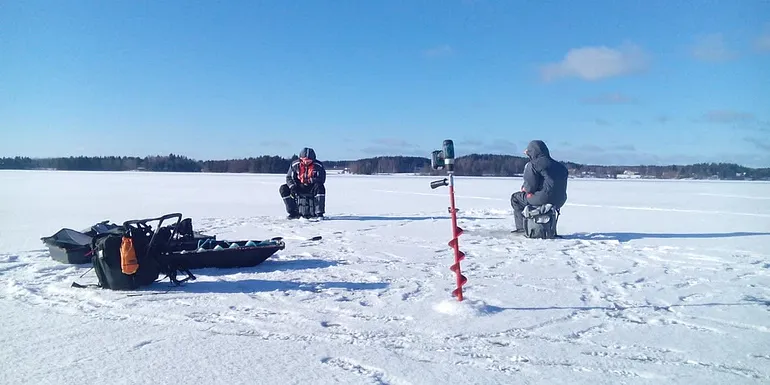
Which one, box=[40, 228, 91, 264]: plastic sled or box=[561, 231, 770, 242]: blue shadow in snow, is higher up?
box=[40, 228, 91, 264]: plastic sled

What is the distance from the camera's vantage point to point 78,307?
479 cm

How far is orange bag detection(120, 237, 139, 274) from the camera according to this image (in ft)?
16.8

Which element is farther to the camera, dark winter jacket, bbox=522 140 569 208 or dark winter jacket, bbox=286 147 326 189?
dark winter jacket, bbox=286 147 326 189

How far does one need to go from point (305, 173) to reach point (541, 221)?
5.74 metres

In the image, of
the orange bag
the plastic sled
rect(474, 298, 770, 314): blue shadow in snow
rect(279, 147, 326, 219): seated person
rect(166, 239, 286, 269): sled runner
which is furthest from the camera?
rect(279, 147, 326, 219): seated person

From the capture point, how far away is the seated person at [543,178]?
916 cm

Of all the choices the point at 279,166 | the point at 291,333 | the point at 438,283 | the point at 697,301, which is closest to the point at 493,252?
the point at 438,283

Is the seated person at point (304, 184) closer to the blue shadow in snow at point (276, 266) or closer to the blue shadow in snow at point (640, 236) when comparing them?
the blue shadow in snow at point (276, 266)

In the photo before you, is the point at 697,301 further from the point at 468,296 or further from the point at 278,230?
the point at 278,230

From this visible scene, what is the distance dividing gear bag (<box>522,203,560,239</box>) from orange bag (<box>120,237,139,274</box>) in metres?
6.55

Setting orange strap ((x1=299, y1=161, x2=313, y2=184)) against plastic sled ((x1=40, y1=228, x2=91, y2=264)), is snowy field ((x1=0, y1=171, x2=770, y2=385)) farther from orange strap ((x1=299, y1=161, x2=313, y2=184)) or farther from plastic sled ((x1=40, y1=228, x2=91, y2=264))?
orange strap ((x1=299, y1=161, x2=313, y2=184))

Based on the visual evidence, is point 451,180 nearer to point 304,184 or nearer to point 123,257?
point 123,257

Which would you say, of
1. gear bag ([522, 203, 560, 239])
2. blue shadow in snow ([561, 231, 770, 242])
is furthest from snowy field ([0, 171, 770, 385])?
blue shadow in snow ([561, 231, 770, 242])

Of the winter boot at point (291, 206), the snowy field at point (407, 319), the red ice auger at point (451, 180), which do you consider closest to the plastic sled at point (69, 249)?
the snowy field at point (407, 319)
